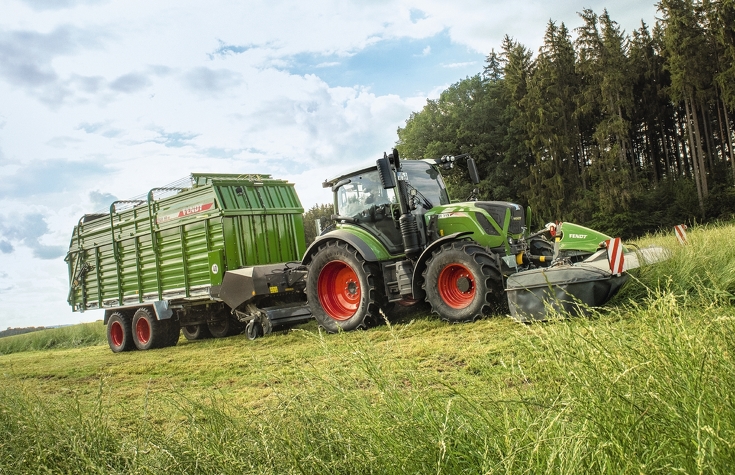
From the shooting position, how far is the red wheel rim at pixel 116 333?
12.7m

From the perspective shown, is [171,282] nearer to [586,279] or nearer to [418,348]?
[418,348]

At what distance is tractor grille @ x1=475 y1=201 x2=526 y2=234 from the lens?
27.0ft

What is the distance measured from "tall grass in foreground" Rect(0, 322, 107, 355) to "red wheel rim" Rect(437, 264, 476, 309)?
14.1 meters

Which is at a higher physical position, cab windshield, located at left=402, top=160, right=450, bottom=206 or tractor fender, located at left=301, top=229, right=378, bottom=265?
cab windshield, located at left=402, top=160, right=450, bottom=206

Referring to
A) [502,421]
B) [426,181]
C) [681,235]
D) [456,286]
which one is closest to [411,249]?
[456,286]

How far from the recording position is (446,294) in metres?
7.58

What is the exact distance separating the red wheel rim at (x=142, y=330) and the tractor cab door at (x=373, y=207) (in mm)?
5435

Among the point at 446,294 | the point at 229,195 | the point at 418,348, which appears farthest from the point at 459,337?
the point at 229,195

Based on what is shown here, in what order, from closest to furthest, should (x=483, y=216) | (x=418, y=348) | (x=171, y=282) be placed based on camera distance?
(x=418, y=348) → (x=483, y=216) → (x=171, y=282)

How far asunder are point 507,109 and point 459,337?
3152 cm

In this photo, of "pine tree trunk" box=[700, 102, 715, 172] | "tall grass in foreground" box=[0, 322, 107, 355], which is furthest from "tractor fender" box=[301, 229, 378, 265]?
"pine tree trunk" box=[700, 102, 715, 172]

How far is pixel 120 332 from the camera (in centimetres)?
1278

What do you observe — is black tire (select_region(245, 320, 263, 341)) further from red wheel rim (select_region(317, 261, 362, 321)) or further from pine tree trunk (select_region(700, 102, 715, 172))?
pine tree trunk (select_region(700, 102, 715, 172))

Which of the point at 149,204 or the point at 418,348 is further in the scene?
the point at 149,204
